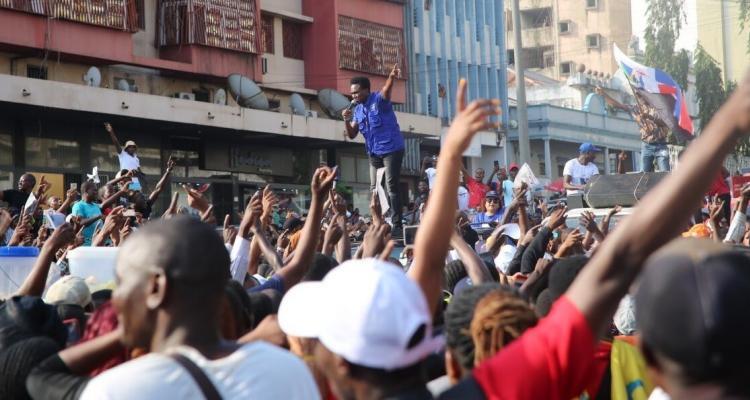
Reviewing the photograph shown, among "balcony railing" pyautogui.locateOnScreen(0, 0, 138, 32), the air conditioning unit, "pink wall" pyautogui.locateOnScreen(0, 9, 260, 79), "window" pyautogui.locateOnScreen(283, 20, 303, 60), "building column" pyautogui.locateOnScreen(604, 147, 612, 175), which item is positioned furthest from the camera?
"building column" pyautogui.locateOnScreen(604, 147, 612, 175)

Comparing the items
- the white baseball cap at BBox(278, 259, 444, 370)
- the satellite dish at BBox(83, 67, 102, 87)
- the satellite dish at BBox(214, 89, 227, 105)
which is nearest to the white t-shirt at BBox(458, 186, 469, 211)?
the satellite dish at BBox(83, 67, 102, 87)

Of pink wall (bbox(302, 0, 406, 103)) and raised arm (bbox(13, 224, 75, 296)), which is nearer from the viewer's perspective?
raised arm (bbox(13, 224, 75, 296))

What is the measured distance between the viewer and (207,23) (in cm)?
3206

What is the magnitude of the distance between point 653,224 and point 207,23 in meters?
30.0

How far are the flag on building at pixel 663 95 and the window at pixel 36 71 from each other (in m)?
13.1

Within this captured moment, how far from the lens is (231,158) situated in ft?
113

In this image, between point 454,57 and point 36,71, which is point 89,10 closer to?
point 36,71

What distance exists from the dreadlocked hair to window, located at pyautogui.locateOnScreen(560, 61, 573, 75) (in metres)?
61.1

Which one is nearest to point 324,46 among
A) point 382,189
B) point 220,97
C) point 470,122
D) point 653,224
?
point 220,97

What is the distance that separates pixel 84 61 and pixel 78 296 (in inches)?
992

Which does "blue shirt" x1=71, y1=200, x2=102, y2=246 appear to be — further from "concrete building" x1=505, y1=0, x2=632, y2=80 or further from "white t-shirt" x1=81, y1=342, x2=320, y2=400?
"concrete building" x1=505, y1=0, x2=632, y2=80

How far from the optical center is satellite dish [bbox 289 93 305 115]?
3425cm

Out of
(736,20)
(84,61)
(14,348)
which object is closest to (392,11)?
(84,61)

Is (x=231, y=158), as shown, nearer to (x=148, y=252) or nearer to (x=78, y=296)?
(x=78, y=296)
